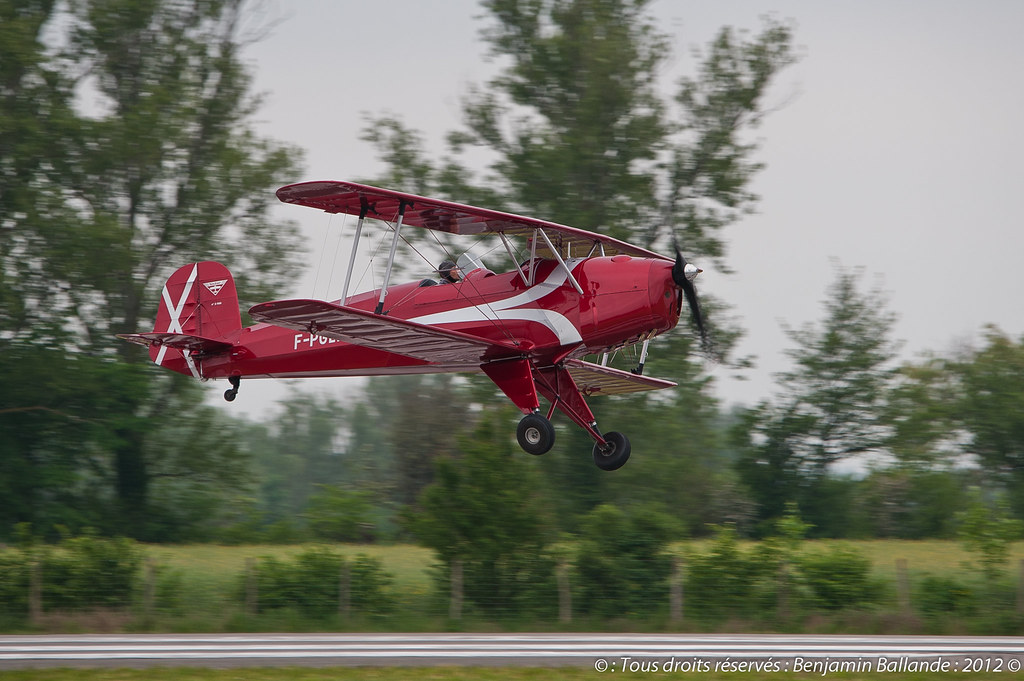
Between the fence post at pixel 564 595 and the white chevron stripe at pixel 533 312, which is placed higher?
the white chevron stripe at pixel 533 312

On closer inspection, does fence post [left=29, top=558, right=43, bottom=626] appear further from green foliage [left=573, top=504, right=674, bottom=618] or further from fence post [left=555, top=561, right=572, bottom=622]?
green foliage [left=573, top=504, right=674, bottom=618]

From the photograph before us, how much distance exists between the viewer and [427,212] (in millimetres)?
14500

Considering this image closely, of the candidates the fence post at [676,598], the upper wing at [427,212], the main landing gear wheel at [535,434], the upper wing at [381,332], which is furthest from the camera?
the fence post at [676,598]

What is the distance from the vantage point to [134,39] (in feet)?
109

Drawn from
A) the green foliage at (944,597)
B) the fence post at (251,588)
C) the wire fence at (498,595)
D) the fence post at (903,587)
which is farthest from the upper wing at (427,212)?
the green foliage at (944,597)

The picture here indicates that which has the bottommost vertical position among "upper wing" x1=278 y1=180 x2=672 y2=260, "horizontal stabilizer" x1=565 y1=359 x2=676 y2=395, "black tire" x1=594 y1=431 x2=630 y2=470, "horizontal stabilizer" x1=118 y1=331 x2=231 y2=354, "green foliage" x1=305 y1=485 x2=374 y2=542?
"green foliage" x1=305 y1=485 x2=374 y2=542

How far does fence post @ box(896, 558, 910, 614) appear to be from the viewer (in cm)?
2212

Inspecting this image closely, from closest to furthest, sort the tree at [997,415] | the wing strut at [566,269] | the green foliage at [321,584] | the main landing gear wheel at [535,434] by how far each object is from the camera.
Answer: the main landing gear wheel at [535,434] < the wing strut at [566,269] < the green foliage at [321,584] < the tree at [997,415]

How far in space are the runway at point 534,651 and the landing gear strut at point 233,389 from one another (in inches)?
163

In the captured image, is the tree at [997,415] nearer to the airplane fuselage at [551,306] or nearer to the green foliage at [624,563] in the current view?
the green foliage at [624,563]

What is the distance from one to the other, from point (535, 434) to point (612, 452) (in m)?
Answer: 1.69

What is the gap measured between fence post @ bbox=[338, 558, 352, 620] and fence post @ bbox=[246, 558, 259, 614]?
1.78 m

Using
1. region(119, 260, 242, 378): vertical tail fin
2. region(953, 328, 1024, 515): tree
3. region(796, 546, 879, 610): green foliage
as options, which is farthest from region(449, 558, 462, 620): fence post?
region(953, 328, 1024, 515): tree

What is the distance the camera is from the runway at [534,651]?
15.8m
